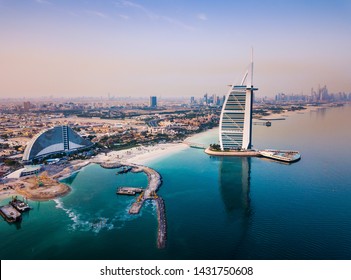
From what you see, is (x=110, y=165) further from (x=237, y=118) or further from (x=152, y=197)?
(x=237, y=118)

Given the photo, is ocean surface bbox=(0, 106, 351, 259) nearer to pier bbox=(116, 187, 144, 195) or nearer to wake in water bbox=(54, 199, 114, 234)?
wake in water bbox=(54, 199, 114, 234)

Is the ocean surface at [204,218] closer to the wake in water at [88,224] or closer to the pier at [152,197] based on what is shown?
the wake in water at [88,224]

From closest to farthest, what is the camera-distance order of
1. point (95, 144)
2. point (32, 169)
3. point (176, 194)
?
point (176, 194)
point (32, 169)
point (95, 144)

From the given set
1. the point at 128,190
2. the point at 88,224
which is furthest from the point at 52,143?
the point at 88,224

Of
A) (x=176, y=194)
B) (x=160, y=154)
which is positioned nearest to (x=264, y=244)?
(x=176, y=194)

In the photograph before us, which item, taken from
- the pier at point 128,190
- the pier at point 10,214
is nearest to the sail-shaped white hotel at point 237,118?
the pier at point 128,190

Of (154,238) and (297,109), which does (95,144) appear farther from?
(297,109)
